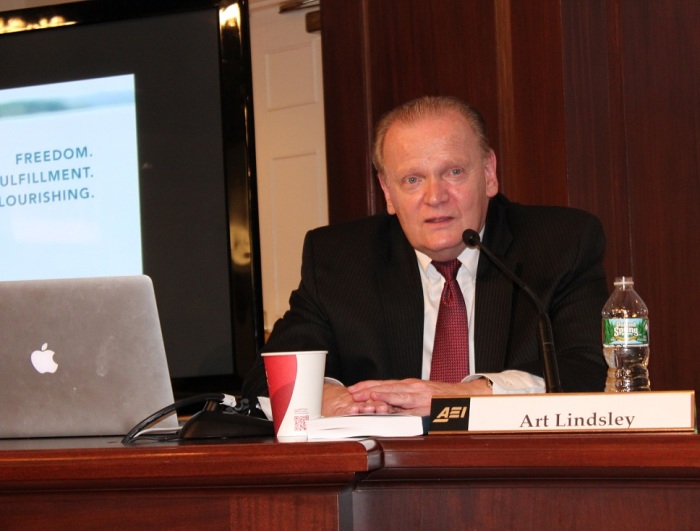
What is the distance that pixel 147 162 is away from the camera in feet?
6.52

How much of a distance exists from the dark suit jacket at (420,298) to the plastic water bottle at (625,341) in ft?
0.15

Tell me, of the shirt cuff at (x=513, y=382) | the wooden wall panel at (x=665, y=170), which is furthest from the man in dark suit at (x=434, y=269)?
the wooden wall panel at (x=665, y=170)

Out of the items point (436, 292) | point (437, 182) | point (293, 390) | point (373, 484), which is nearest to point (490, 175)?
point (437, 182)

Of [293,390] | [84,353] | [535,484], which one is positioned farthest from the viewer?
[84,353]

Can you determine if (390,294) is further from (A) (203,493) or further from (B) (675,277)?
(A) (203,493)

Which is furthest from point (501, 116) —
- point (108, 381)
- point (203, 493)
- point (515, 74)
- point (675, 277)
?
point (203, 493)

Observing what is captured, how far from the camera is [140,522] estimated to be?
0.96m

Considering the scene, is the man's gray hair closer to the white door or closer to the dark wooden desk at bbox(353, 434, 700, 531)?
the dark wooden desk at bbox(353, 434, 700, 531)

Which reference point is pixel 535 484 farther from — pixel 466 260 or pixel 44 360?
pixel 466 260

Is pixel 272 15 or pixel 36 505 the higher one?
pixel 272 15

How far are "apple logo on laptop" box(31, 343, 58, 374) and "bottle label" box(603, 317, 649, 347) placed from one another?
2.79 ft

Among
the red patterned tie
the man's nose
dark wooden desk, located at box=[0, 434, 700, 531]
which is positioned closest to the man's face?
the man's nose

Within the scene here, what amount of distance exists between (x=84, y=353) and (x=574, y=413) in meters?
0.66

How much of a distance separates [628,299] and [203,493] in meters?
1.16
